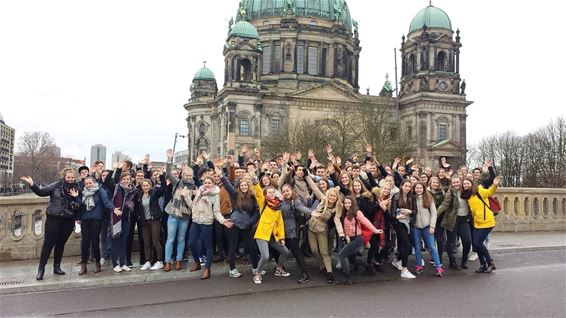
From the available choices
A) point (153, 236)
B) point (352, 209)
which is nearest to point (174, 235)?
point (153, 236)

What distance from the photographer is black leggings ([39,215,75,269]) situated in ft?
27.3

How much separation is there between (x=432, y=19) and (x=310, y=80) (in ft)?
54.9

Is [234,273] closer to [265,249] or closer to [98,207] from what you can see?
[265,249]

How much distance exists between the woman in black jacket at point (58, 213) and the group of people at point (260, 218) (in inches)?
0.7

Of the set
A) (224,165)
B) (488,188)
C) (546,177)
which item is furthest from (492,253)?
(546,177)

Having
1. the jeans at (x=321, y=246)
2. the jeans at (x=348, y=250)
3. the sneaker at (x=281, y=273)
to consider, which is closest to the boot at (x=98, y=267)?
the sneaker at (x=281, y=273)

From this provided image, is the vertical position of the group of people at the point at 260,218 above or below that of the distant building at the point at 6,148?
below

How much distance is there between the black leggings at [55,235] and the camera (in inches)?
328

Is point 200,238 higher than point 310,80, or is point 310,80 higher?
point 310,80

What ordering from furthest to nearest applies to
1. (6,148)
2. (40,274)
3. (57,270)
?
(6,148)
(57,270)
(40,274)

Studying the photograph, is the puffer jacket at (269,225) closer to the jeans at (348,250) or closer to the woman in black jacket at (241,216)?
the woman in black jacket at (241,216)

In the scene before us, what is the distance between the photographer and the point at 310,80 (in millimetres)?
64562

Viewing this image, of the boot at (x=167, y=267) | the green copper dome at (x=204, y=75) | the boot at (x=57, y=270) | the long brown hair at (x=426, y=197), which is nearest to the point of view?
the boot at (x=57, y=270)

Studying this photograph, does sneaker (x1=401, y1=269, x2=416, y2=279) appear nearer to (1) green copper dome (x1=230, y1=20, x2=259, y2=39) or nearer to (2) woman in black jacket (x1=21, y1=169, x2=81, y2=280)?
(2) woman in black jacket (x1=21, y1=169, x2=81, y2=280)
